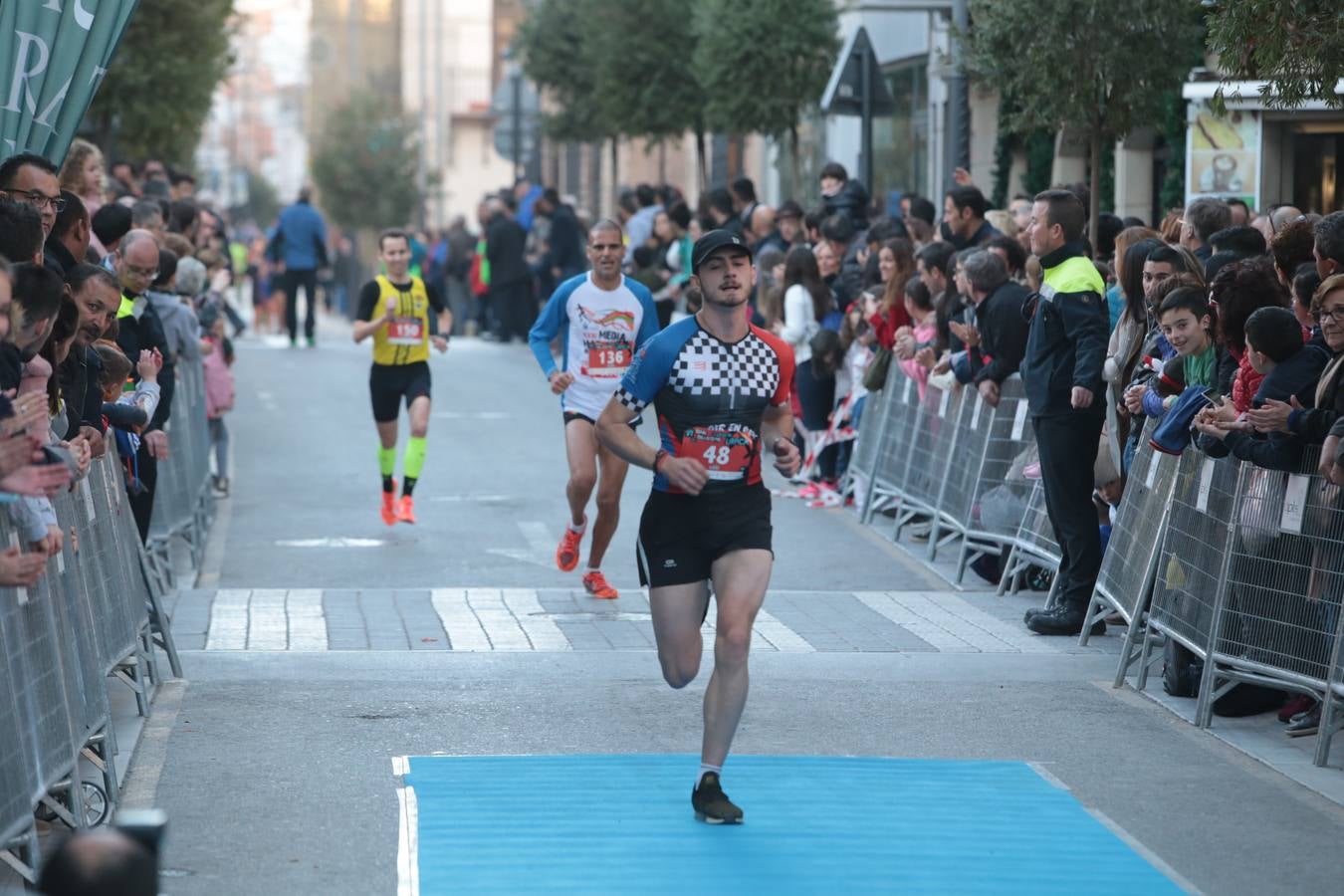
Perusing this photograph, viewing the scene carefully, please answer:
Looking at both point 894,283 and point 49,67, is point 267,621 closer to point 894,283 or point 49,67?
point 49,67

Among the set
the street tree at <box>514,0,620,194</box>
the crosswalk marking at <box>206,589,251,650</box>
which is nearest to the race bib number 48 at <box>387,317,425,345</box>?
the crosswalk marking at <box>206,589,251,650</box>

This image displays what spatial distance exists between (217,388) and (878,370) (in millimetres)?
4822

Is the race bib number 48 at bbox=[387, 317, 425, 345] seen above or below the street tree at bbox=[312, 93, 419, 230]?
below

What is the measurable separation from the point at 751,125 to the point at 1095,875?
2214cm

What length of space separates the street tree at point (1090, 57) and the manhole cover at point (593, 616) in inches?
189

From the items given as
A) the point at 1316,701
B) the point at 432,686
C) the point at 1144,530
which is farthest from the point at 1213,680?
the point at 432,686

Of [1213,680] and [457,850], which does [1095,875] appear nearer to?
[457,850]

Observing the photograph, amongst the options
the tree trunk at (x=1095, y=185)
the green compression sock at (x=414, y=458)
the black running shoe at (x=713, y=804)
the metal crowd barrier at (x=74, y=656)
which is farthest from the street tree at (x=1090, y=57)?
the black running shoe at (x=713, y=804)

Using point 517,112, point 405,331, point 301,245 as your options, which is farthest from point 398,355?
point 517,112

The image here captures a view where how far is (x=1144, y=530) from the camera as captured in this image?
10.1 meters

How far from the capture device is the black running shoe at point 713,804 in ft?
23.5

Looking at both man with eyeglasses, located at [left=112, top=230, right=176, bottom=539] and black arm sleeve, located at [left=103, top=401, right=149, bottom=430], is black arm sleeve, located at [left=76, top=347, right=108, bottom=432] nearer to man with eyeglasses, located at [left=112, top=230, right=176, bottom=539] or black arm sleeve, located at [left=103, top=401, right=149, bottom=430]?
black arm sleeve, located at [left=103, top=401, right=149, bottom=430]

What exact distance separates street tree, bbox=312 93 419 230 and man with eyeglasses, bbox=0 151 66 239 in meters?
61.6

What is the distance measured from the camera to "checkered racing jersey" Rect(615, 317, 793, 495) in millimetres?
7523
